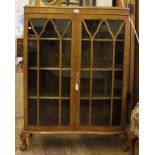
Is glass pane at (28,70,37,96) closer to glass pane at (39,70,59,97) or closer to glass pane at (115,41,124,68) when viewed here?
glass pane at (39,70,59,97)

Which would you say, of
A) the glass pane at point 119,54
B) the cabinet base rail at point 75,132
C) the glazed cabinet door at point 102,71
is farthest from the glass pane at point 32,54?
the glass pane at point 119,54

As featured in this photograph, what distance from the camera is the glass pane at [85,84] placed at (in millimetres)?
2748

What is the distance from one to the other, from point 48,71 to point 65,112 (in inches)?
15.5

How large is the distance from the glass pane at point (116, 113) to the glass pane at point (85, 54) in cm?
43

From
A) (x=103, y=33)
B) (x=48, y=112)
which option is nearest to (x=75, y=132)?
(x=48, y=112)

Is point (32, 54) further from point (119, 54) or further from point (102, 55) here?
point (119, 54)

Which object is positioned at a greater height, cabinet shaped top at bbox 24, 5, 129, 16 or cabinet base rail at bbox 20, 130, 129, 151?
cabinet shaped top at bbox 24, 5, 129, 16

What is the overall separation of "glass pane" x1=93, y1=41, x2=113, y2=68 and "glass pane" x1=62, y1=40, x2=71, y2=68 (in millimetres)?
218

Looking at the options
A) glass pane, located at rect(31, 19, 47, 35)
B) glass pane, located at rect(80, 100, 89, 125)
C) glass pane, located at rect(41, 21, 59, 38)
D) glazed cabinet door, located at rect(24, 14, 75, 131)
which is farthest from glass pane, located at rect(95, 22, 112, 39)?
glass pane, located at rect(80, 100, 89, 125)

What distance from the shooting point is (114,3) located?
12.0 feet

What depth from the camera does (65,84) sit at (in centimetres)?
275

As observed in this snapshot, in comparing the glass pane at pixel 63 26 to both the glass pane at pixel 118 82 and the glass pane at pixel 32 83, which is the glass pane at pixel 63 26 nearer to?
the glass pane at pixel 32 83

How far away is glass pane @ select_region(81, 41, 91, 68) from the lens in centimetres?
273
